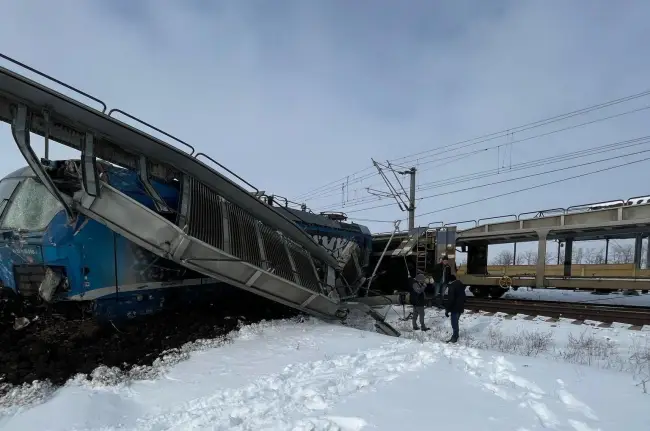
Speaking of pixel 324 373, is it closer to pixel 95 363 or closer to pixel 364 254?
pixel 95 363

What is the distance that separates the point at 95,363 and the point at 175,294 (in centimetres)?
262

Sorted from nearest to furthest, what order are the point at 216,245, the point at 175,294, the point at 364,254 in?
the point at 216,245 < the point at 175,294 < the point at 364,254

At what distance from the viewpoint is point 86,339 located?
6477mm

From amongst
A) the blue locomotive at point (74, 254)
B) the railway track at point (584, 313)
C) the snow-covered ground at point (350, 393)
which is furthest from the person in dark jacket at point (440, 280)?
the blue locomotive at point (74, 254)

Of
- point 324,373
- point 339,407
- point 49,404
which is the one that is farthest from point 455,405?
point 49,404

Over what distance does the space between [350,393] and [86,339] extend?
444 centimetres

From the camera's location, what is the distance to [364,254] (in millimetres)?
15398

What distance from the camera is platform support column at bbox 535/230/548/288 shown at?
16047 millimetres

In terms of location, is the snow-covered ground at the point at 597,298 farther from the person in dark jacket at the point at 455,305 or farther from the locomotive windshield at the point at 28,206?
the locomotive windshield at the point at 28,206

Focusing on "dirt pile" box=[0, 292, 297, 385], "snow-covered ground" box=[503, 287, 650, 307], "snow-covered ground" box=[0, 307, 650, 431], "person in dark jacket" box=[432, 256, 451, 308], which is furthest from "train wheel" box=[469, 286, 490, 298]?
"dirt pile" box=[0, 292, 297, 385]

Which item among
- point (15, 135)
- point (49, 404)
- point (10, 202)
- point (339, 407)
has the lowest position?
point (49, 404)

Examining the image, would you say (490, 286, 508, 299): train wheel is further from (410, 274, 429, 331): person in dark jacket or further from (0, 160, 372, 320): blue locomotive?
(0, 160, 372, 320): blue locomotive

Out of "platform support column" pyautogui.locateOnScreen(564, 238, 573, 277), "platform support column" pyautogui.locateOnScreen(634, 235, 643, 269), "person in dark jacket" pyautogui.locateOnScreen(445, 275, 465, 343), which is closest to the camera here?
"person in dark jacket" pyautogui.locateOnScreen(445, 275, 465, 343)

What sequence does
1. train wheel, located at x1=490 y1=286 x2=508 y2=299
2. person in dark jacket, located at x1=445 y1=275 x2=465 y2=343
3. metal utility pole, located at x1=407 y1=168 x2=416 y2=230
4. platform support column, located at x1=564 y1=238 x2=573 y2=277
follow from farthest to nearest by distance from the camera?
metal utility pole, located at x1=407 y1=168 x2=416 y2=230
train wheel, located at x1=490 y1=286 x2=508 y2=299
platform support column, located at x1=564 y1=238 x2=573 y2=277
person in dark jacket, located at x1=445 y1=275 x2=465 y2=343
